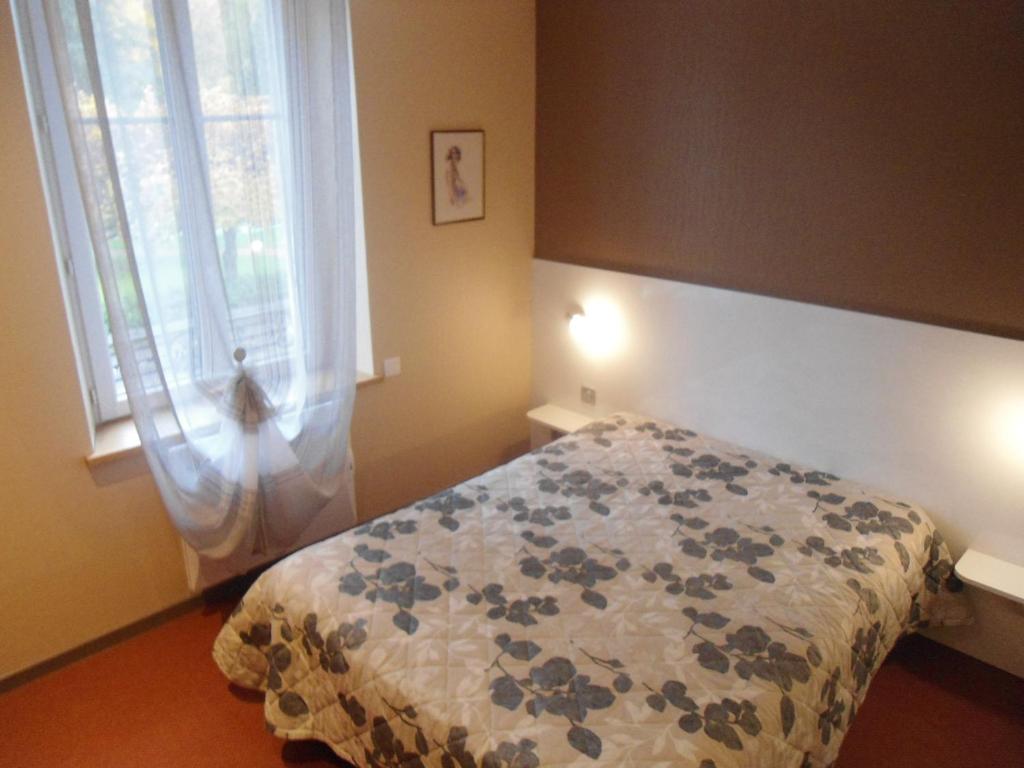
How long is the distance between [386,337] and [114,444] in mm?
1121

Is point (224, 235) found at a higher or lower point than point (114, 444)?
higher

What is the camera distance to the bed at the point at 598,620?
5.72ft

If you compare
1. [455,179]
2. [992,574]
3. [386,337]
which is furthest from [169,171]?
[992,574]

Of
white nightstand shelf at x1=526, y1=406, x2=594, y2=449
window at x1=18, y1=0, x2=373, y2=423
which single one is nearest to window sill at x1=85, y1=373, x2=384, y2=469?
window at x1=18, y1=0, x2=373, y2=423

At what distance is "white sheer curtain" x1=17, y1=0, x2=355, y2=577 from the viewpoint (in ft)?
7.32

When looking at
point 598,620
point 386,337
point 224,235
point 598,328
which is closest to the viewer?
point 598,620

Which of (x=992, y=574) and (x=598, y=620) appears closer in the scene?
(x=598, y=620)

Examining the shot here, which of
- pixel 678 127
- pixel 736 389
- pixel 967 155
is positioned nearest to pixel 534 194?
pixel 678 127

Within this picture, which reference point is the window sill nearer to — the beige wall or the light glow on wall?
the beige wall

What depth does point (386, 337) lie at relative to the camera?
3223mm

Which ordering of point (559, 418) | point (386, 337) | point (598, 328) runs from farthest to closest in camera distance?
point (559, 418) < point (598, 328) < point (386, 337)

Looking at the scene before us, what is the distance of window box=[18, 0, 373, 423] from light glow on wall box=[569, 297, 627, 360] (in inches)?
55.3

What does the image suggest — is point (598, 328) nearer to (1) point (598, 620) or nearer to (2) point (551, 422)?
(2) point (551, 422)

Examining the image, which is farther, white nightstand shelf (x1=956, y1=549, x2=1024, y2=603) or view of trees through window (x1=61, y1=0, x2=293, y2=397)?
white nightstand shelf (x1=956, y1=549, x2=1024, y2=603)
